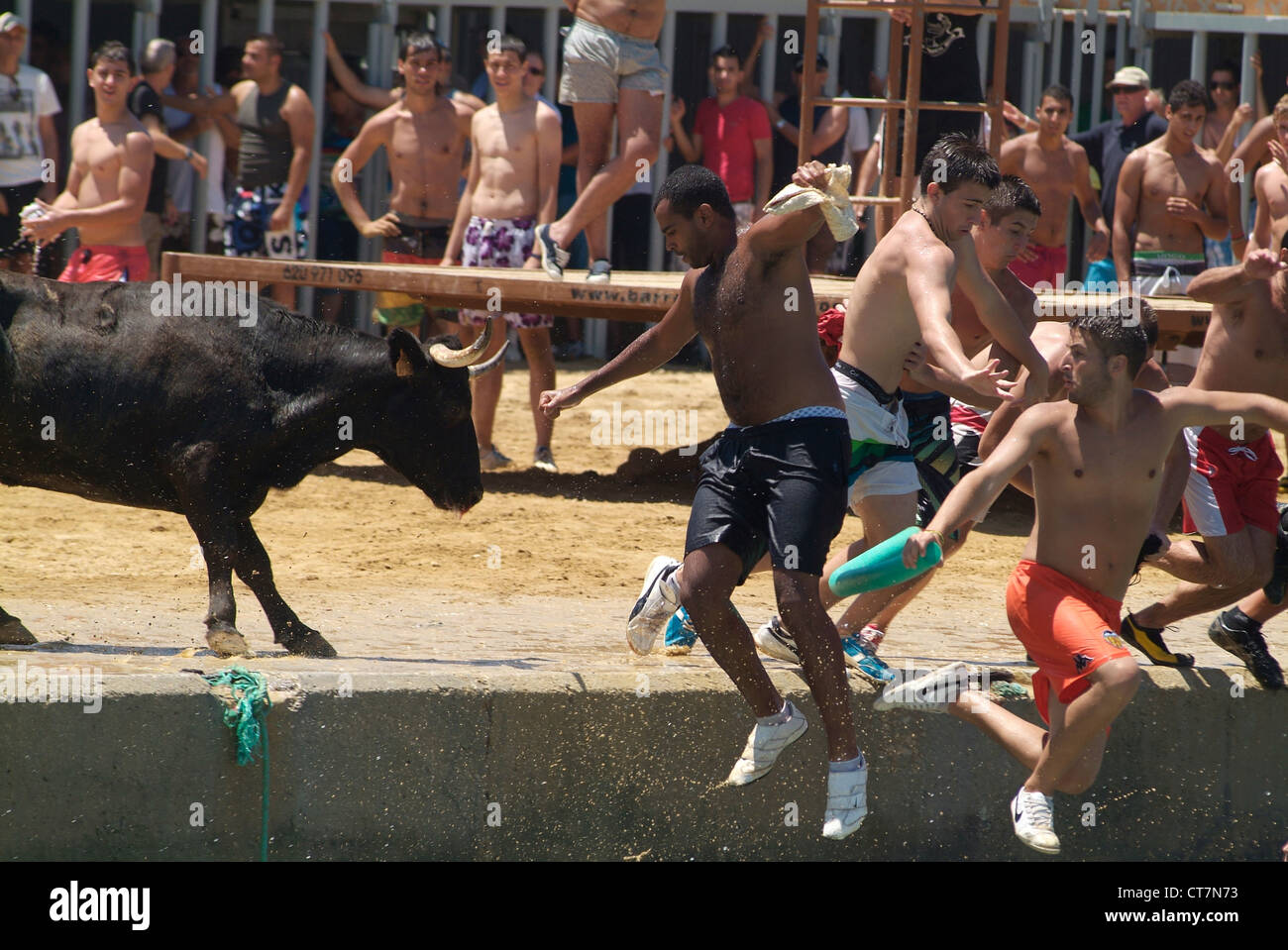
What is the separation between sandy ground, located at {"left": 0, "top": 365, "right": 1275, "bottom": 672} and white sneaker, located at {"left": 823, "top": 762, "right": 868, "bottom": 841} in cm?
102

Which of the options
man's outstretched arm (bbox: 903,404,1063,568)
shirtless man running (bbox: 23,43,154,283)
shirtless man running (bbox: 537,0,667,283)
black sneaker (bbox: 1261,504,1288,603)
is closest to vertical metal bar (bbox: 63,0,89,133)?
shirtless man running (bbox: 23,43,154,283)

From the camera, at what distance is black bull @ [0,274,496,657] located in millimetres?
6215

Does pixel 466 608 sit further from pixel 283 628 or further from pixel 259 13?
pixel 259 13

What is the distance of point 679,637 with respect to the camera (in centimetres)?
635

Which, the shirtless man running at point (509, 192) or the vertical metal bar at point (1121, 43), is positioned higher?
the vertical metal bar at point (1121, 43)

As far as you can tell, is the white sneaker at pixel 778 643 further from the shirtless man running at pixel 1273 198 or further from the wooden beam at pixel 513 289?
the shirtless man running at pixel 1273 198

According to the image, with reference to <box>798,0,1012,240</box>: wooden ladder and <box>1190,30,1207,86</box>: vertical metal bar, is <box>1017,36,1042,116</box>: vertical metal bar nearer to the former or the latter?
<box>1190,30,1207,86</box>: vertical metal bar

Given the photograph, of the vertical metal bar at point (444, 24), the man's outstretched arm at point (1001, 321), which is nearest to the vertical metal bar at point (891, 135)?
the vertical metal bar at point (444, 24)

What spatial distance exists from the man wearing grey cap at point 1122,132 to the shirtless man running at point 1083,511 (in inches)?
294

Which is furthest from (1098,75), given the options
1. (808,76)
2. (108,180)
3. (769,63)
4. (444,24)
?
(108,180)

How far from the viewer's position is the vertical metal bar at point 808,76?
11234 mm

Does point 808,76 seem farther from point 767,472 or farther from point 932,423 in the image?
point 767,472

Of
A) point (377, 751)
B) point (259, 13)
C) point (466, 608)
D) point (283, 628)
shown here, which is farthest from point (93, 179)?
point (377, 751)
